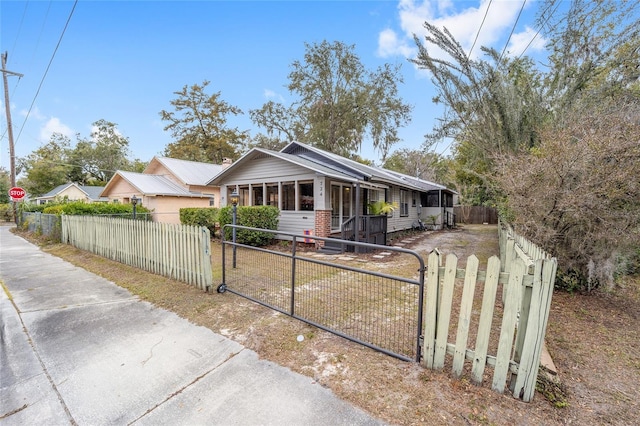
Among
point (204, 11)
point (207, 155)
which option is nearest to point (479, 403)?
point (204, 11)

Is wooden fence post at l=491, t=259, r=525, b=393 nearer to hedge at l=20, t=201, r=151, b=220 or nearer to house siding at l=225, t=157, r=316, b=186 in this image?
house siding at l=225, t=157, r=316, b=186

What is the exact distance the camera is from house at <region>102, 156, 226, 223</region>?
18.2 metres

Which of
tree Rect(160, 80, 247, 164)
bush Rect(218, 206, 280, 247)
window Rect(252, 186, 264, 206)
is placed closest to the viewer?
bush Rect(218, 206, 280, 247)

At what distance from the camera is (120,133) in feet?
135

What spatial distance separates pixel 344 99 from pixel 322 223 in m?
16.9

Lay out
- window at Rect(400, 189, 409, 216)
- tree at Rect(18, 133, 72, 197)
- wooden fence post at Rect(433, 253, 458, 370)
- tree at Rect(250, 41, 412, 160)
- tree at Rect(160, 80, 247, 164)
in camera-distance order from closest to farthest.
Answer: wooden fence post at Rect(433, 253, 458, 370), window at Rect(400, 189, 409, 216), tree at Rect(250, 41, 412, 160), tree at Rect(160, 80, 247, 164), tree at Rect(18, 133, 72, 197)

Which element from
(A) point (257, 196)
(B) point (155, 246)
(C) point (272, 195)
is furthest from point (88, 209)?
(B) point (155, 246)

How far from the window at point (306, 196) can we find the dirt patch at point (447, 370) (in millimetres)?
6458

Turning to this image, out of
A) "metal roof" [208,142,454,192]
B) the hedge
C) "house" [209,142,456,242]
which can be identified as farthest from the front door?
the hedge

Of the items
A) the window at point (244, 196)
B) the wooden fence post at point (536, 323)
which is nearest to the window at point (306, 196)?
the window at point (244, 196)

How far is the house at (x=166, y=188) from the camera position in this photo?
716 inches

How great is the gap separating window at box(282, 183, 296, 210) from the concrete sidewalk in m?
7.58

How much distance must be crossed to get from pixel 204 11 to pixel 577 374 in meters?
13.0

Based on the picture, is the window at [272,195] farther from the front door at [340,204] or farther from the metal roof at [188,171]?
the metal roof at [188,171]
